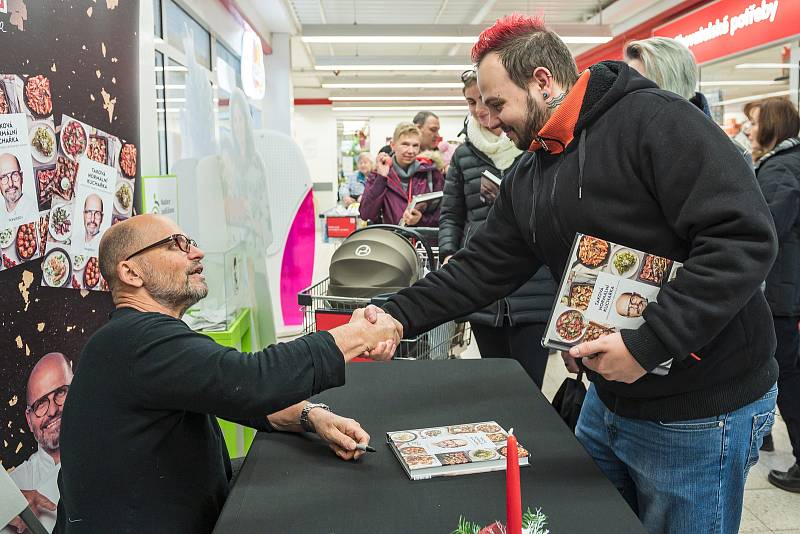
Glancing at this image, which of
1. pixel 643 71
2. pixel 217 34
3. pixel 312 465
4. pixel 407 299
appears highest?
pixel 217 34

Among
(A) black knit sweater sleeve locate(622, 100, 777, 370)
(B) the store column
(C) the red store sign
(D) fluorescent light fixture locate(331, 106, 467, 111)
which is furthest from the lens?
(D) fluorescent light fixture locate(331, 106, 467, 111)

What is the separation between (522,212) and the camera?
179cm

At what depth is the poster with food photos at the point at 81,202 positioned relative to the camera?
237cm

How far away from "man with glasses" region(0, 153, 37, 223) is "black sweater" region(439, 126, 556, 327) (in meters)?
1.66

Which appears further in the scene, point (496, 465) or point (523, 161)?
point (523, 161)

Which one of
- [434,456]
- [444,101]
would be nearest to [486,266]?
[434,456]

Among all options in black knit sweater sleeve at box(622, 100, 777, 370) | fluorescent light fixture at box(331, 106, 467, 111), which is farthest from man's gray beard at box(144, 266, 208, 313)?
fluorescent light fixture at box(331, 106, 467, 111)

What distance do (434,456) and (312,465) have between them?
267mm

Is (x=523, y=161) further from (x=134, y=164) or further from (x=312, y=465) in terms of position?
(x=134, y=164)

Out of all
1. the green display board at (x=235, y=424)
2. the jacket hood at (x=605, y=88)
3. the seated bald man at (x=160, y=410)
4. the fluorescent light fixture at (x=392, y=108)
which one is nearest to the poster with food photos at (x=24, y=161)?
the seated bald man at (x=160, y=410)

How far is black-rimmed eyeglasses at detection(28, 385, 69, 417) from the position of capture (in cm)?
226

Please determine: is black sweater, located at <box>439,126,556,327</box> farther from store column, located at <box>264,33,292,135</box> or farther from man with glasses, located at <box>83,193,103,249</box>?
store column, located at <box>264,33,292,135</box>

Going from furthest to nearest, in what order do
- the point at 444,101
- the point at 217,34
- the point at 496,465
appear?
the point at 444,101, the point at 217,34, the point at 496,465

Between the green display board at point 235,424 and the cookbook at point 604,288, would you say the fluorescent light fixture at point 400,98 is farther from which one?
the cookbook at point 604,288
